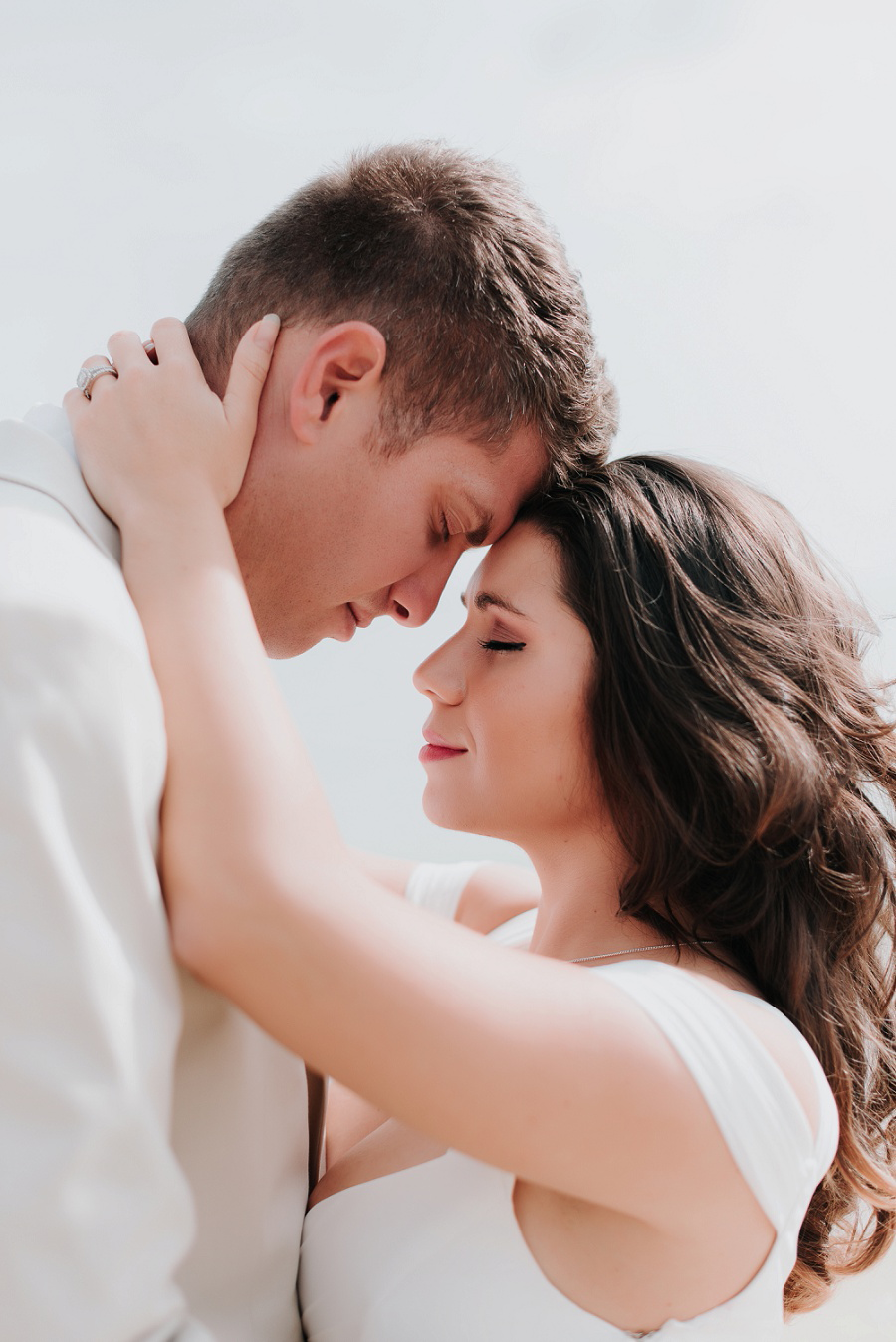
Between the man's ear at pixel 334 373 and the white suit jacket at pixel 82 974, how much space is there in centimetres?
54

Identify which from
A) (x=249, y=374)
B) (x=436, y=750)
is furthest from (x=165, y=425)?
(x=436, y=750)

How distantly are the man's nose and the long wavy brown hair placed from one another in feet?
0.68

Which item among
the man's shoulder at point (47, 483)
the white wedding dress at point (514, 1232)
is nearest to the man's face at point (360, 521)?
the man's shoulder at point (47, 483)

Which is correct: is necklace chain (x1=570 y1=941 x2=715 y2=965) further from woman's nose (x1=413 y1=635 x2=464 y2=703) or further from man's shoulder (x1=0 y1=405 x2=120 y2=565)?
man's shoulder (x1=0 y1=405 x2=120 y2=565)

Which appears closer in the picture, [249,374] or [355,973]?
[355,973]

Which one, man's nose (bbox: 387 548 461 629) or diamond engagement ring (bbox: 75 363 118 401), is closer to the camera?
diamond engagement ring (bbox: 75 363 118 401)

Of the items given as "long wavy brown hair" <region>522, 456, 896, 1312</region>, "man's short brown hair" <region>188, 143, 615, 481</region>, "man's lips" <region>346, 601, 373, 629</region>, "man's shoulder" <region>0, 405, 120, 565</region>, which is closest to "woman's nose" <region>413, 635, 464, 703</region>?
"man's lips" <region>346, 601, 373, 629</region>

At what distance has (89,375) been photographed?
184cm

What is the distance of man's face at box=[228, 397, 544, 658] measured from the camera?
6.16 feet

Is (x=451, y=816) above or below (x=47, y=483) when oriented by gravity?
below

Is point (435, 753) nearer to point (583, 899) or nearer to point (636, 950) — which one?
point (583, 899)

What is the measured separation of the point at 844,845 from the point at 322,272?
4.54 feet

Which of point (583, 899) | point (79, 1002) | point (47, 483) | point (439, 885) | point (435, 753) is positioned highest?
point (47, 483)

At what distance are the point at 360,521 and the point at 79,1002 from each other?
1.02m
